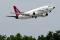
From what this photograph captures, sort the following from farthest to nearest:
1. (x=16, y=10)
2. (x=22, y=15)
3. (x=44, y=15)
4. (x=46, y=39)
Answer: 1. (x=46, y=39)
2. (x=16, y=10)
3. (x=22, y=15)
4. (x=44, y=15)

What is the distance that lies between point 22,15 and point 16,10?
571 inches

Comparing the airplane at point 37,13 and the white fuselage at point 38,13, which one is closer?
the airplane at point 37,13

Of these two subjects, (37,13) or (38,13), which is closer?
(38,13)

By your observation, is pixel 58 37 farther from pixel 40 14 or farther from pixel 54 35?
pixel 40 14

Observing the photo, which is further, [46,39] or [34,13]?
[46,39]

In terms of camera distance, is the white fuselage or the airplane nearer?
the airplane

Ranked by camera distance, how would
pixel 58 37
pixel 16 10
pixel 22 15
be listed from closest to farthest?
pixel 22 15 → pixel 16 10 → pixel 58 37

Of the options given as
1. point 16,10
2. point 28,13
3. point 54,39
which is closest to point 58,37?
point 54,39

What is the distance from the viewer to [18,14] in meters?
159

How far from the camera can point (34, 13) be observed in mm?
147375

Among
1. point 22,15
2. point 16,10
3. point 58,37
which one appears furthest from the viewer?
point 58,37

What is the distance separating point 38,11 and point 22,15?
10673 mm

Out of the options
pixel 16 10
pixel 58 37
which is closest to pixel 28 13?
pixel 16 10

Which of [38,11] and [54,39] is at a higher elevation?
[38,11]
